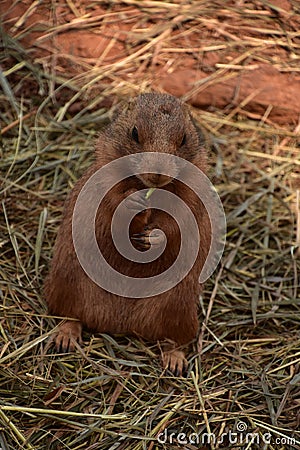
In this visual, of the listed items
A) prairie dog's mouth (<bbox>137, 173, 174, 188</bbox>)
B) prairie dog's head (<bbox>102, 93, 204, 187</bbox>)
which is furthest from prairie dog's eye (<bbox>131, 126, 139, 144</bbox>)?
prairie dog's mouth (<bbox>137, 173, 174, 188</bbox>)

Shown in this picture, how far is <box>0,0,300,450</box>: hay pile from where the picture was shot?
3807mm

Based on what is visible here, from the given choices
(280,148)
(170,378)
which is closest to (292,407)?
(170,378)

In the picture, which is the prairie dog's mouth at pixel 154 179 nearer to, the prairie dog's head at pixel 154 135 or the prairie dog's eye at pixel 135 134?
the prairie dog's head at pixel 154 135

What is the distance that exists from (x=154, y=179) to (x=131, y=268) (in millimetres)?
631

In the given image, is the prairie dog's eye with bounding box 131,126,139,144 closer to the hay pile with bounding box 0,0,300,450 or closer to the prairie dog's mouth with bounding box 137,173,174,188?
the prairie dog's mouth with bounding box 137,173,174,188

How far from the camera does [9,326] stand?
4316 mm

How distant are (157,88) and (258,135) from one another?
0.89m

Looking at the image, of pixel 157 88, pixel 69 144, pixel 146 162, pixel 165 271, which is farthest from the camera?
pixel 157 88

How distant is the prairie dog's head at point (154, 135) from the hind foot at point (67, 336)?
3.26 feet

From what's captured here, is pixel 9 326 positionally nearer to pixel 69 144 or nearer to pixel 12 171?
pixel 12 171

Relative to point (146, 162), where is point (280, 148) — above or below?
below

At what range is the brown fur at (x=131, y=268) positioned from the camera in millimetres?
4062

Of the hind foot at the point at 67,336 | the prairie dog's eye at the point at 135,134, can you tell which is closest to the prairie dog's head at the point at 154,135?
the prairie dog's eye at the point at 135,134

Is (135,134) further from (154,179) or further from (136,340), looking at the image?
(136,340)
